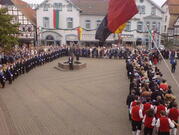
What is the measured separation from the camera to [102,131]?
914 centimetres

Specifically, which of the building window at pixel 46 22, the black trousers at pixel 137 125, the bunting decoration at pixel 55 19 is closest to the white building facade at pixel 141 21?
the bunting decoration at pixel 55 19

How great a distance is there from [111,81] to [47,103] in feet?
21.2

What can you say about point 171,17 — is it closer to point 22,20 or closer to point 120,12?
point 22,20

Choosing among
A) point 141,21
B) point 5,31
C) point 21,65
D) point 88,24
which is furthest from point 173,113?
point 141,21

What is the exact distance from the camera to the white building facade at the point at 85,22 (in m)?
41.8

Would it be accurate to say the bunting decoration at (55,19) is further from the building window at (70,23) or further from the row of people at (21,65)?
the row of people at (21,65)

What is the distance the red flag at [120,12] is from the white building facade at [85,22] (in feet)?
103

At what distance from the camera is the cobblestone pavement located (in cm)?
941

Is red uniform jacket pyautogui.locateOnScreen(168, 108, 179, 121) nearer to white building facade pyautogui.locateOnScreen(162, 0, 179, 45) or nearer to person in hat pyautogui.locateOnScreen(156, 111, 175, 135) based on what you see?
person in hat pyautogui.locateOnScreen(156, 111, 175, 135)

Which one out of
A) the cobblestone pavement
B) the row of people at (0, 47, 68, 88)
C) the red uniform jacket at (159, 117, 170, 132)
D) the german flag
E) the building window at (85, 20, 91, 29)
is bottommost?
the cobblestone pavement

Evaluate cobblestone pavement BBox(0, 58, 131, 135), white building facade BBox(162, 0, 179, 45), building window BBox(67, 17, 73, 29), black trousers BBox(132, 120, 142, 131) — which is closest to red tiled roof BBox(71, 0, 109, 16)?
building window BBox(67, 17, 73, 29)

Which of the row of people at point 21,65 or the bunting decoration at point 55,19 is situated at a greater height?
the bunting decoration at point 55,19

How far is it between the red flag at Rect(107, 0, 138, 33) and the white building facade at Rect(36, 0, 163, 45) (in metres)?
31.4

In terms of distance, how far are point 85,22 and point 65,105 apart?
3311cm
